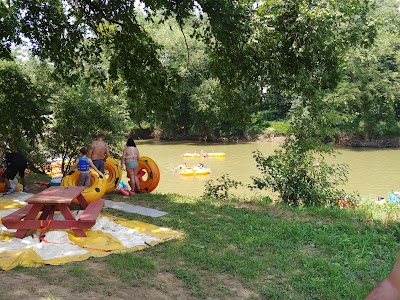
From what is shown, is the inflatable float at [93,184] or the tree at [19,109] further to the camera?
the tree at [19,109]

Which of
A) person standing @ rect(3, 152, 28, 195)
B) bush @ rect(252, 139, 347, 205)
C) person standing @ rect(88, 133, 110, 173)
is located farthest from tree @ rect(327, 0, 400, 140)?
person standing @ rect(3, 152, 28, 195)

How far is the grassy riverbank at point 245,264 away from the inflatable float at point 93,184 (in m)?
1.43

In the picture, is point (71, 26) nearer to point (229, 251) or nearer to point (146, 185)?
point (146, 185)

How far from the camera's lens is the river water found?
20719 mm

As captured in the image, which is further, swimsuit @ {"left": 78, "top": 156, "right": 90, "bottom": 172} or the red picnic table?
swimsuit @ {"left": 78, "top": 156, "right": 90, "bottom": 172}

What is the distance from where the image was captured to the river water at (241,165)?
20.7 meters

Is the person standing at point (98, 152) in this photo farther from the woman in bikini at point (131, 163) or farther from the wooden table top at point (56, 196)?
the wooden table top at point (56, 196)

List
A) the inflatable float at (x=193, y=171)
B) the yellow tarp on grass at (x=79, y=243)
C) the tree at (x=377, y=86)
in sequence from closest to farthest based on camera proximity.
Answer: the yellow tarp on grass at (x=79, y=243) → the inflatable float at (x=193, y=171) → the tree at (x=377, y=86)

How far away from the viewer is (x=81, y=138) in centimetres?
1485

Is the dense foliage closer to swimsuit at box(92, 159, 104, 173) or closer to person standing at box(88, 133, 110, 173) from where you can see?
person standing at box(88, 133, 110, 173)

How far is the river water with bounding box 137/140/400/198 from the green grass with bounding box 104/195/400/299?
18.7ft

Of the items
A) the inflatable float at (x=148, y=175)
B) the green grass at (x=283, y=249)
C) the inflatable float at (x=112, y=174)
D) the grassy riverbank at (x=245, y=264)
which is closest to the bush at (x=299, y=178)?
the green grass at (x=283, y=249)

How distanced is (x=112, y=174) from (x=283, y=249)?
228 inches

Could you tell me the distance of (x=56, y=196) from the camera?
6.23 m
